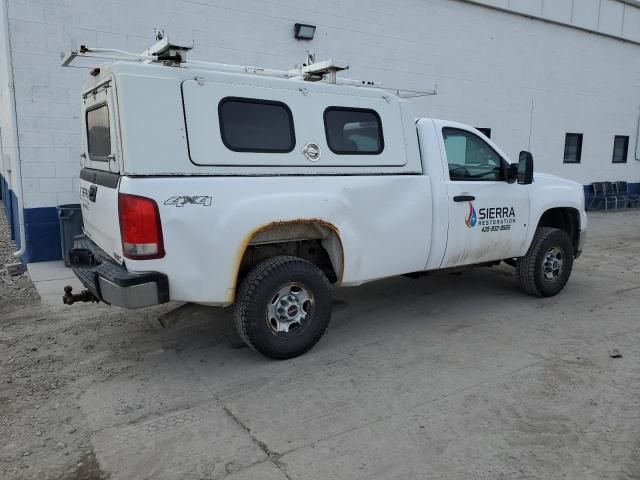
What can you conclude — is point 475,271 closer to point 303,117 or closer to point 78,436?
point 303,117

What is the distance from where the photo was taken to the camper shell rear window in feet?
13.0

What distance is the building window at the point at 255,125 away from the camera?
3.85 m

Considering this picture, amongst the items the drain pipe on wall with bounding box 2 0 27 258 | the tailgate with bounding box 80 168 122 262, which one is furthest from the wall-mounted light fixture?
the tailgate with bounding box 80 168 122 262

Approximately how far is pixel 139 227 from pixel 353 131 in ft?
6.68

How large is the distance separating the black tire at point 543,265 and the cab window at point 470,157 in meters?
0.98

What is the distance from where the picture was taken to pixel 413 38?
10.9m

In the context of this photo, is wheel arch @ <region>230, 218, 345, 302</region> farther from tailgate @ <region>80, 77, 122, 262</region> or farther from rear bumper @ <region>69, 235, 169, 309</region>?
tailgate @ <region>80, 77, 122, 262</region>

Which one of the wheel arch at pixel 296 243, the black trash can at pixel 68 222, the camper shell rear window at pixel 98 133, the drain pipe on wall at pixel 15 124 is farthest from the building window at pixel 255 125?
the drain pipe on wall at pixel 15 124

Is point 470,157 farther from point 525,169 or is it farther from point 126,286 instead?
point 126,286

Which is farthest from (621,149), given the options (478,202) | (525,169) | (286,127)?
(286,127)

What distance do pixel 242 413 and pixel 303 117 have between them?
2312 millimetres

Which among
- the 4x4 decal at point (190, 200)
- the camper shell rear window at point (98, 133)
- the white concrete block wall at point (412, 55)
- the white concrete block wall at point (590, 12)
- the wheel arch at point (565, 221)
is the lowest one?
the wheel arch at point (565, 221)

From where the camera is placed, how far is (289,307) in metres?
4.12

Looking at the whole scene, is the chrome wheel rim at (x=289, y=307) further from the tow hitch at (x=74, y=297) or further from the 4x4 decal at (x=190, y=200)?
the tow hitch at (x=74, y=297)
